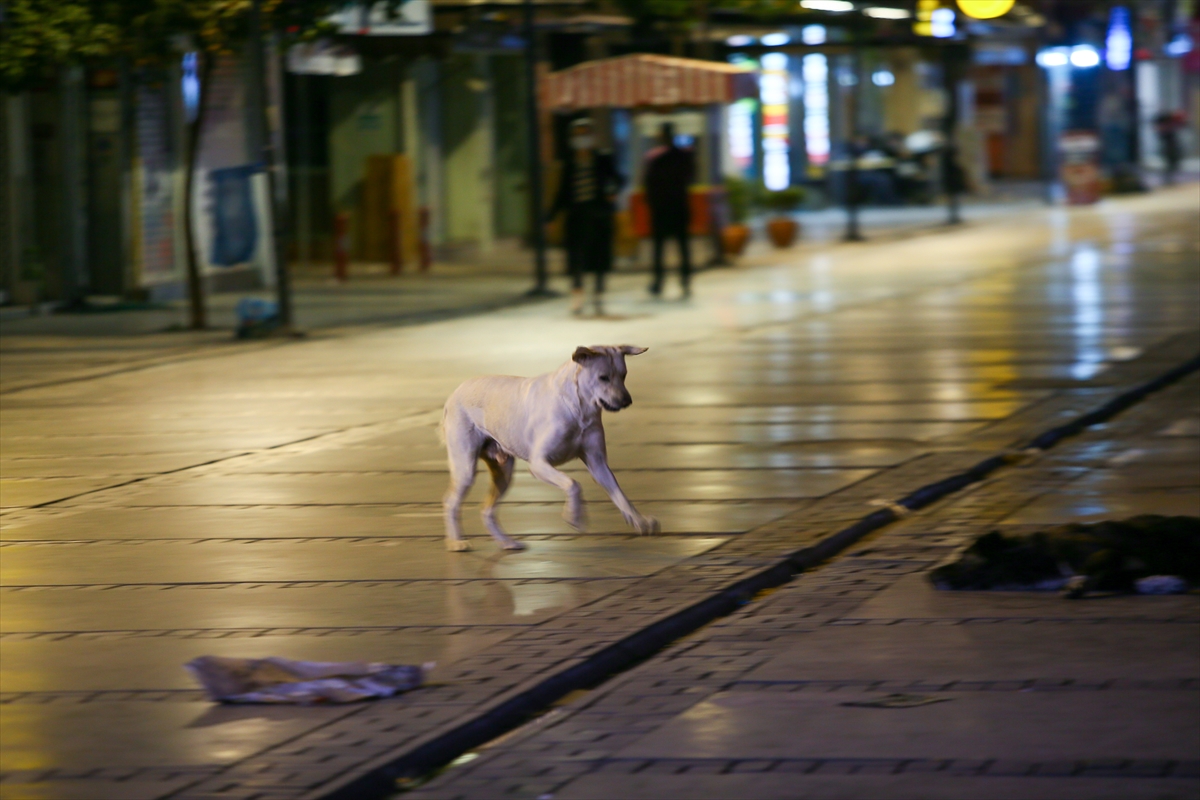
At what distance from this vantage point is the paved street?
5.65 metres

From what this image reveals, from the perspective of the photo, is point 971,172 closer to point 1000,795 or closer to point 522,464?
point 522,464

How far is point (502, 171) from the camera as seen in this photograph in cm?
3434

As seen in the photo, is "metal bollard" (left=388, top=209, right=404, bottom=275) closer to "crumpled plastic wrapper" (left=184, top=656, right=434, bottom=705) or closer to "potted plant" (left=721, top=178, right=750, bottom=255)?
"potted plant" (left=721, top=178, right=750, bottom=255)

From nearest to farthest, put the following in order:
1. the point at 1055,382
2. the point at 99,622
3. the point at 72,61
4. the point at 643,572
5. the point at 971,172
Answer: the point at 99,622
the point at 643,572
the point at 1055,382
the point at 72,61
the point at 971,172

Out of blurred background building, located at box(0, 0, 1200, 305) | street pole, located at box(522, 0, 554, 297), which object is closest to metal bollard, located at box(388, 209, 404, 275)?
blurred background building, located at box(0, 0, 1200, 305)

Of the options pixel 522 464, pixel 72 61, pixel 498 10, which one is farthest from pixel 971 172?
pixel 522 464

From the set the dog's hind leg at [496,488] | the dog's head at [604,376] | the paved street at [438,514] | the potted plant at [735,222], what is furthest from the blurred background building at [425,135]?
the dog's head at [604,376]

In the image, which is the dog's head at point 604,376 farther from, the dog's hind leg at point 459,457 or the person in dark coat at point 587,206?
the person in dark coat at point 587,206

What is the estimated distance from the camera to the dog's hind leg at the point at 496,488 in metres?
8.46

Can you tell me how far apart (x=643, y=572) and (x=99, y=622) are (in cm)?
208

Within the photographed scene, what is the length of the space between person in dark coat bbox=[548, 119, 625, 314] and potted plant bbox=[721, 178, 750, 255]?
6.23m

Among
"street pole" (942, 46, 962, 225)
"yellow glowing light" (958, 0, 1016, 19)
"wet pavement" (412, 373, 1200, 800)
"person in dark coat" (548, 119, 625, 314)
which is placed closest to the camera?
"wet pavement" (412, 373, 1200, 800)

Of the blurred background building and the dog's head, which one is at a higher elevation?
the blurred background building

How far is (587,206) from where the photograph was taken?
22000mm
